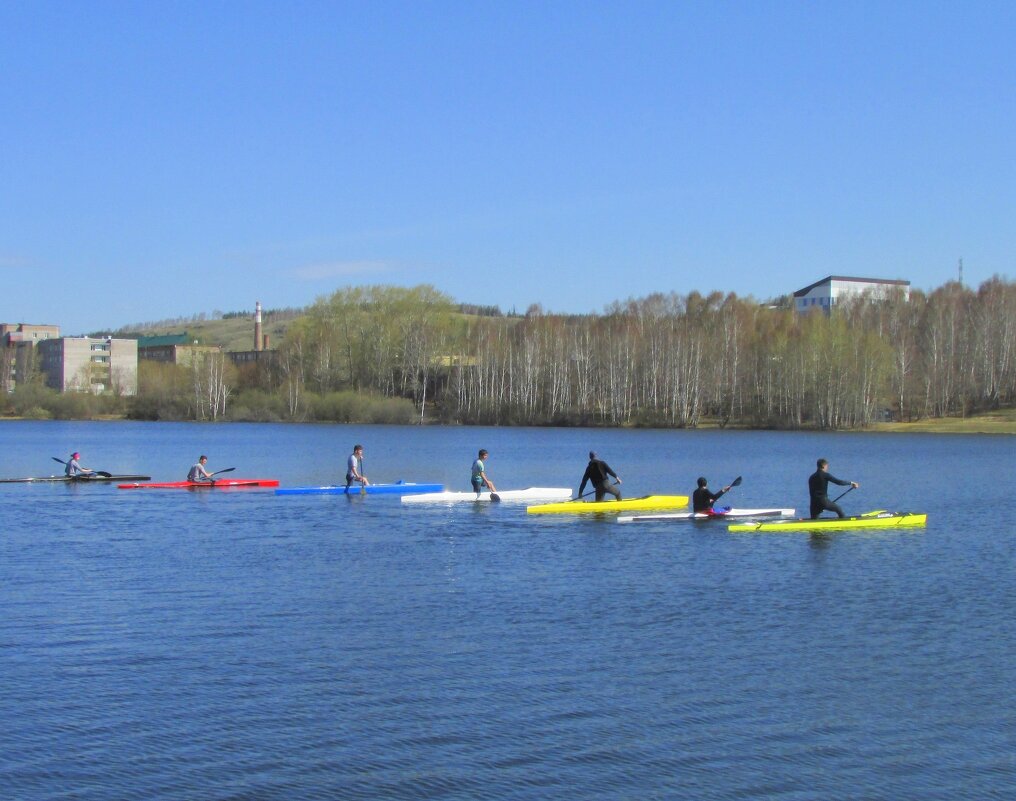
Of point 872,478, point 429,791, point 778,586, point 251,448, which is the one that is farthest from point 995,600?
point 251,448

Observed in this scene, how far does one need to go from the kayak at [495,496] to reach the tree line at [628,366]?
209ft

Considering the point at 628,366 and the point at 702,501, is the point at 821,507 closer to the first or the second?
the point at 702,501

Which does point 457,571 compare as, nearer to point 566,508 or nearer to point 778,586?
point 778,586

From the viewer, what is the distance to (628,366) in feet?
346

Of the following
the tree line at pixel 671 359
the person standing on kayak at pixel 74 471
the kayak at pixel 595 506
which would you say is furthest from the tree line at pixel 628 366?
the person standing on kayak at pixel 74 471

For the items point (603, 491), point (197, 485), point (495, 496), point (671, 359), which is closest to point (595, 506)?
point (603, 491)

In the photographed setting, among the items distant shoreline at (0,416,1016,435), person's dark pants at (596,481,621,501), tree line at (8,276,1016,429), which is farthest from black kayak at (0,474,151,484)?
tree line at (8,276,1016,429)

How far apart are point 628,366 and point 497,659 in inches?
3638

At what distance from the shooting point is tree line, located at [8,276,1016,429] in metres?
96.9

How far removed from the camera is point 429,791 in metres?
9.71

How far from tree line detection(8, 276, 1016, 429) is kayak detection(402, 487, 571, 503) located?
63.6 m

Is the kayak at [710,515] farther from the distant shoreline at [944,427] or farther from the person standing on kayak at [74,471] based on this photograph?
the distant shoreline at [944,427]

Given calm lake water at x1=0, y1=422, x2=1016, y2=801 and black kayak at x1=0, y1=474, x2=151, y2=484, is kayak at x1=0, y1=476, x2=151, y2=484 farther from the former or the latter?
Answer: calm lake water at x1=0, y1=422, x2=1016, y2=801

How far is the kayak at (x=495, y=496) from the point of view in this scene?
110 feet
